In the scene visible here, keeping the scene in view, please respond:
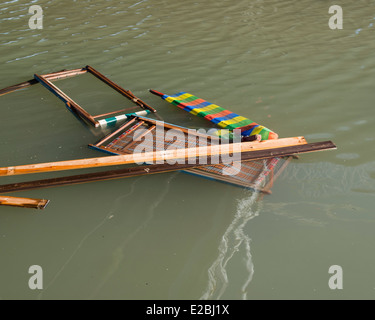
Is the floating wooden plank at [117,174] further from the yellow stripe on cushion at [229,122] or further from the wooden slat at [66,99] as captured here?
the wooden slat at [66,99]

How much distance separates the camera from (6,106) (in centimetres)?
519

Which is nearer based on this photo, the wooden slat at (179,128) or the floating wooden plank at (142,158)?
the floating wooden plank at (142,158)

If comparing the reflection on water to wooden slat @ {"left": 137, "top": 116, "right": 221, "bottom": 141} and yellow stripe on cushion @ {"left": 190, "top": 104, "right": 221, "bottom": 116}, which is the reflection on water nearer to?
wooden slat @ {"left": 137, "top": 116, "right": 221, "bottom": 141}

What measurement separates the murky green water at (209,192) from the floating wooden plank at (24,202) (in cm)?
5

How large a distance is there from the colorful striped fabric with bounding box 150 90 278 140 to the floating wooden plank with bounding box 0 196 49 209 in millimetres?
1871

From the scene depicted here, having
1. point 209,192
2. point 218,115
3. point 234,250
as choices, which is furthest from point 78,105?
point 234,250

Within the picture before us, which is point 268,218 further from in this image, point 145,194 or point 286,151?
point 145,194

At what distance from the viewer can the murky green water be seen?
104 inches

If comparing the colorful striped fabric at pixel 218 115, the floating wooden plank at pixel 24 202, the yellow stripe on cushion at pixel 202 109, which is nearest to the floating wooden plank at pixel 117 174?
the floating wooden plank at pixel 24 202

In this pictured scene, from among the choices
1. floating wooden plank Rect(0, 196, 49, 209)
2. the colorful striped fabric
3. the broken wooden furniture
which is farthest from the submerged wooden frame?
floating wooden plank Rect(0, 196, 49, 209)

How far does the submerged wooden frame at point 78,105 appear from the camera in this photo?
4.57m

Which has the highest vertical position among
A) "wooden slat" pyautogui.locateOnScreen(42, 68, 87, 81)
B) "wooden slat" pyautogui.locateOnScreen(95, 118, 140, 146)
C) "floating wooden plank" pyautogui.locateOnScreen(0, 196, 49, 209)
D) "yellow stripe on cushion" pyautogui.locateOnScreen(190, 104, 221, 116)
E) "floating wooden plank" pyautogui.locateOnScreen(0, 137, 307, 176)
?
"wooden slat" pyautogui.locateOnScreen(42, 68, 87, 81)

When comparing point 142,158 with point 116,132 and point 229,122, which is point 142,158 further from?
point 229,122

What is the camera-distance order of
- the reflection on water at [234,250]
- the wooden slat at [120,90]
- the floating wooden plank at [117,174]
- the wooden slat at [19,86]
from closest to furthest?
the reflection on water at [234,250], the floating wooden plank at [117,174], the wooden slat at [120,90], the wooden slat at [19,86]
